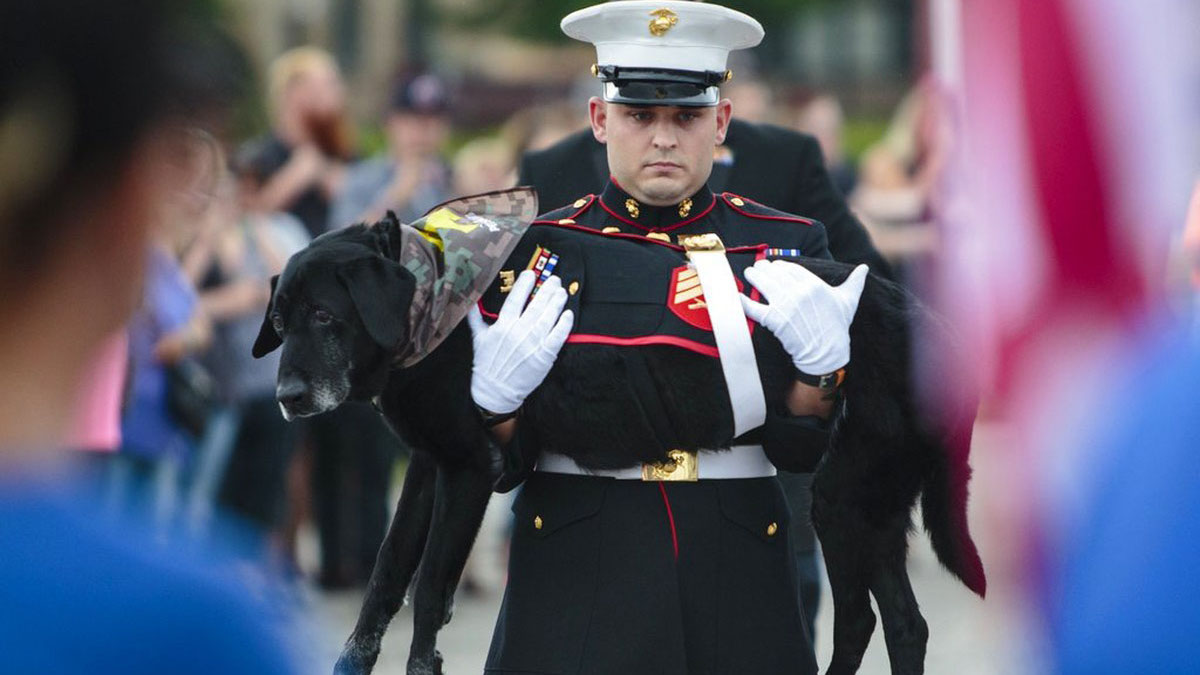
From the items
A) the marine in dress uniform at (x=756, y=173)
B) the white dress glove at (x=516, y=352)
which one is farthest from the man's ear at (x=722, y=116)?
the marine in dress uniform at (x=756, y=173)

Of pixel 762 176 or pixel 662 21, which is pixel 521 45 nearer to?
pixel 762 176

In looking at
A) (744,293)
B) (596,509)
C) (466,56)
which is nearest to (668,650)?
(596,509)

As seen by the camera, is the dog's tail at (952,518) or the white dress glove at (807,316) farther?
the dog's tail at (952,518)

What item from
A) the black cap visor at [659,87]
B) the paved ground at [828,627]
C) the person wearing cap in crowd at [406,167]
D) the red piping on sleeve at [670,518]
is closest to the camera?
the red piping on sleeve at [670,518]

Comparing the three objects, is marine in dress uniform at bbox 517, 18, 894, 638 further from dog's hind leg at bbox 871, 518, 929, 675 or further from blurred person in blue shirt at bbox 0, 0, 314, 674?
blurred person in blue shirt at bbox 0, 0, 314, 674

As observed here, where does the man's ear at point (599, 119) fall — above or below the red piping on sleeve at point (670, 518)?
above

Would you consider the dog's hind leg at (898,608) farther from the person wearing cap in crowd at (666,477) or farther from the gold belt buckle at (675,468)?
the gold belt buckle at (675,468)

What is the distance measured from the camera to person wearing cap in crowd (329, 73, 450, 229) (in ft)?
28.0

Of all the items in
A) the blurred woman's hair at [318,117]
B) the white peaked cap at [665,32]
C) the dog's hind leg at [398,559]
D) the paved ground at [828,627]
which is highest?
the white peaked cap at [665,32]

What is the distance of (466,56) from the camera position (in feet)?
126

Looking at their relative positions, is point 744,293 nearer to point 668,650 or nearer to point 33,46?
point 668,650

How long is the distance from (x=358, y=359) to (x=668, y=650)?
731 millimetres

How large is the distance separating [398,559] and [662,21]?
1.08 m

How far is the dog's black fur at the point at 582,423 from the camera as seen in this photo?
3426 mm
